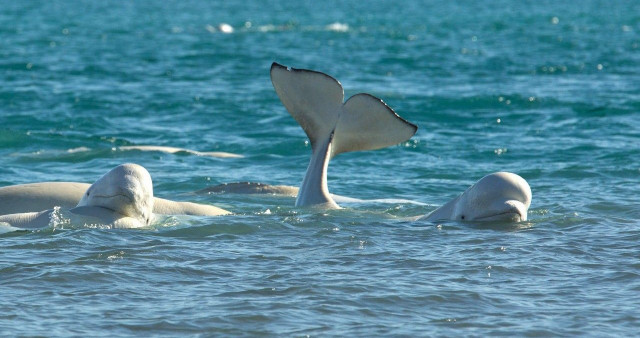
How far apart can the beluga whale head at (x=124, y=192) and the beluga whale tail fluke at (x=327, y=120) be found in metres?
2.11

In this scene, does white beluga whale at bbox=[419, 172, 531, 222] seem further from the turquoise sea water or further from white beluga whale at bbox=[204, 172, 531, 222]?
the turquoise sea water

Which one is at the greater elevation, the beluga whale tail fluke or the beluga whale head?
the beluga whale tail fluke

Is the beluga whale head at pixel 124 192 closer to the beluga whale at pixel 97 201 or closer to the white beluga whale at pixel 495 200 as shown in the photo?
the beluga whale at pixel 97 201

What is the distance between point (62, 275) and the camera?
8078 mm

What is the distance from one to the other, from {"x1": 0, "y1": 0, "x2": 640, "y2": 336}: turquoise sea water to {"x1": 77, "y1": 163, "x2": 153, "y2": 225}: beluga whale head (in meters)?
0.23

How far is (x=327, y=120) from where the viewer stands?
37.5 feet

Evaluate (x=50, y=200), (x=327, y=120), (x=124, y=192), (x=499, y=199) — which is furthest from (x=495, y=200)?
(x=50, y=200)

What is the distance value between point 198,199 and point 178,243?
284 cm

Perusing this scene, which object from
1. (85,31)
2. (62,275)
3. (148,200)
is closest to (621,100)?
(148,200)

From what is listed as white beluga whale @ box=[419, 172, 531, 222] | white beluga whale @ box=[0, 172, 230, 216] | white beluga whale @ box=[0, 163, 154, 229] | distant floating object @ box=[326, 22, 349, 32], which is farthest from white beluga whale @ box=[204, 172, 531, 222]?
distant floating object @ box=[326, 22, 349, 32]

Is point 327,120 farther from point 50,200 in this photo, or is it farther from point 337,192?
point 50,200

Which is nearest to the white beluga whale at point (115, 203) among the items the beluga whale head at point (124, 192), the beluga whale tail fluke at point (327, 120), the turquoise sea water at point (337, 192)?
the beluga whale head at point (124, 192)

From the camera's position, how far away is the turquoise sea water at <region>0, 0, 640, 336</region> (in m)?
7.30

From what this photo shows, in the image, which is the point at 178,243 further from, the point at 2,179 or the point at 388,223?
the point at 2,179
